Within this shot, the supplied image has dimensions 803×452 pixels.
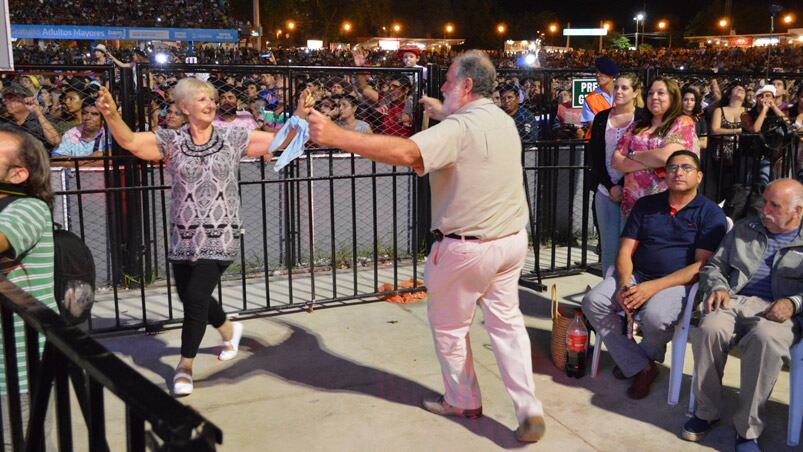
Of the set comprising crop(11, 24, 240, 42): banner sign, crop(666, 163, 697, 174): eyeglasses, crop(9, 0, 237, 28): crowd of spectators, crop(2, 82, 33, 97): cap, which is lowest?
crop(666, 163, 697, 174): eyeglasses

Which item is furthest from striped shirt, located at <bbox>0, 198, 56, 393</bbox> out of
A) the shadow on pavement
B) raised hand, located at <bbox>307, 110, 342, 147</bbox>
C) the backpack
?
the shadow on pavement

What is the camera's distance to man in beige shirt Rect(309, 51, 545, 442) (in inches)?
133

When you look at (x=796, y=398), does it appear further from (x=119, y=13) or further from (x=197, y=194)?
(x=119, y=13)

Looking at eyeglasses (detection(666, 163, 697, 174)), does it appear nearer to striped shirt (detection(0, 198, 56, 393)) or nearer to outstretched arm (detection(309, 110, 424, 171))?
outstretched arm (detection(309, 110, 424, 171))

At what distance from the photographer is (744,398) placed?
3656 millimetres

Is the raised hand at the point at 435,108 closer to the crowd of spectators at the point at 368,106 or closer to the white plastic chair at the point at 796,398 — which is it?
the white plastic chair at the point at 796,398

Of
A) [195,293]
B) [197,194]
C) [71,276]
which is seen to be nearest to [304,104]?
[197,194]

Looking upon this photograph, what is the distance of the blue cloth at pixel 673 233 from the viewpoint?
14.4ft

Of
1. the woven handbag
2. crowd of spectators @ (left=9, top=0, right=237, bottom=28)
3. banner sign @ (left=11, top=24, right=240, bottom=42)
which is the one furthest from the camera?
crowd of spectators @ (left=9, top=0, right=237, bottom=28)

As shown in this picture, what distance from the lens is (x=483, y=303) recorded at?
12.3ft

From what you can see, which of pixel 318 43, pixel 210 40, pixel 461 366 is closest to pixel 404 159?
pixel 461 366

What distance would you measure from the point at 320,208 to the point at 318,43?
5647 centimetres

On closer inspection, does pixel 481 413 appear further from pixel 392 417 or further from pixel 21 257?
pixel 21 257

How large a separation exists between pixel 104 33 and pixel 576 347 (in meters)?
45.6
